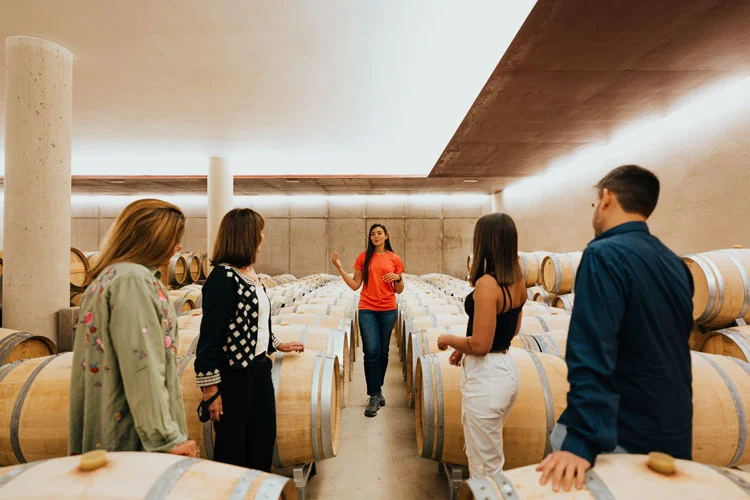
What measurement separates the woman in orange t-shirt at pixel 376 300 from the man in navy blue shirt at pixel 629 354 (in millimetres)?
2557

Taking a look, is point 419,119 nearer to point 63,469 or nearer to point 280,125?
point 280,125

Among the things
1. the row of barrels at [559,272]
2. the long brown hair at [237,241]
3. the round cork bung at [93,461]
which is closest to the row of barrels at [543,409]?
the long brown hair at [237,241]

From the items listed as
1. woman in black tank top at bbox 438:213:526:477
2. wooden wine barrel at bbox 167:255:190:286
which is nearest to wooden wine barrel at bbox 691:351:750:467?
woman in black tank top at bbox 438:213:526:477

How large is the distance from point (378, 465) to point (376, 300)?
1.35m

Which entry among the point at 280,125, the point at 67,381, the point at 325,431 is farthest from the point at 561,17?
the point at 280,125

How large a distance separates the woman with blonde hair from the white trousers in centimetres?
119

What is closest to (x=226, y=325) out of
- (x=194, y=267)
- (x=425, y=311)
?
(x=425, y=311)

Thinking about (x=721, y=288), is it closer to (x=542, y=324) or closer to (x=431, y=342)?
(x=542, y=324)

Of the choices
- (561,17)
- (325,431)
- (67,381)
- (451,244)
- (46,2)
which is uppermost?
(46,2)

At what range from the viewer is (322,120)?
6723mm

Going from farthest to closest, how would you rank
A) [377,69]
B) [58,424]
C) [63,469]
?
[377,69] → [58,424] → [63,469]

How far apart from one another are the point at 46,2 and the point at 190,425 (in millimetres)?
3781

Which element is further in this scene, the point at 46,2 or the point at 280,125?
the point at 280,125

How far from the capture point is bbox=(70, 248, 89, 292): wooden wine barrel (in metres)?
6.24
